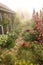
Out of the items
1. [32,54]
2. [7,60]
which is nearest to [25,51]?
[32,54]

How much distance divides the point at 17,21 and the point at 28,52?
17761 mm

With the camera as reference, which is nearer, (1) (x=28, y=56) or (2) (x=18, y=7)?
(1) (x=28, y=56)

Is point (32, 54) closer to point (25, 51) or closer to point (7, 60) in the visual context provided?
point (25, 51)

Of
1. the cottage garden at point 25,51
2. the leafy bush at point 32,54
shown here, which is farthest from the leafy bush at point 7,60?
the leafy bush at point 32,54

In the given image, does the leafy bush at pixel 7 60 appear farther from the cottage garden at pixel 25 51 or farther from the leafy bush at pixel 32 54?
the leafy bush at pixel 32 54

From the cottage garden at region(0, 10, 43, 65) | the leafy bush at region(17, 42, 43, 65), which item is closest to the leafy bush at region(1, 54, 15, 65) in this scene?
the cottage garden at region(0, 10, 43, 65)

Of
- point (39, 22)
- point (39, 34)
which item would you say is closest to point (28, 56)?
point (39, 34)

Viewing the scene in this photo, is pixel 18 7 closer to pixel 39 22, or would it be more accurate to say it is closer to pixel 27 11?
pixel 27 11

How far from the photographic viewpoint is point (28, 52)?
552 inches

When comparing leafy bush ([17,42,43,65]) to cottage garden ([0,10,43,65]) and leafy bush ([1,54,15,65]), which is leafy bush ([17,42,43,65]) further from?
leafy bush ([1,54,15,65])

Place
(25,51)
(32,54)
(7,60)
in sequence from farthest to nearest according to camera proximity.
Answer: (25,51), (32,54), (7,60)

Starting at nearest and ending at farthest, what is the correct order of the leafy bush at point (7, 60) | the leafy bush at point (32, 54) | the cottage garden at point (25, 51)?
the leafy bush at point (7, 60) → the cottage garden at point (25, 51) → the leafy bush at point (32, 54)

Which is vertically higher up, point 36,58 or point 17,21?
point 17,21

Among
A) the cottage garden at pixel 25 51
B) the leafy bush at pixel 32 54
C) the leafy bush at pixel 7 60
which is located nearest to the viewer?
the leafy bush at pixel 7 60
